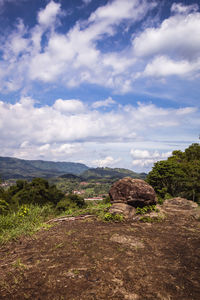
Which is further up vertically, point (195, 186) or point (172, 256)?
point (172, 256)

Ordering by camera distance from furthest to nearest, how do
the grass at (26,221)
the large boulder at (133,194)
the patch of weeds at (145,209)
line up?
the large boulder at (133,194)
the patch of weeds at (145,209)
the grass at (26,221)

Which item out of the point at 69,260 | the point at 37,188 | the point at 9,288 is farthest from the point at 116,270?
the point at 37,188

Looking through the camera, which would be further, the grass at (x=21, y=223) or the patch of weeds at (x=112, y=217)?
the patch of weeds at (x=112, y=217)

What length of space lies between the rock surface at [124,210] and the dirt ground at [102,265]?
1853mm

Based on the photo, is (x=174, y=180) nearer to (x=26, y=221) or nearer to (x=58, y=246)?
(x=26, y=221)

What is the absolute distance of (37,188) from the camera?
3416 centimetres

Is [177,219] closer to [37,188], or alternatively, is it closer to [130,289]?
[130,289]

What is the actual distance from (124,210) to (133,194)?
1313mm

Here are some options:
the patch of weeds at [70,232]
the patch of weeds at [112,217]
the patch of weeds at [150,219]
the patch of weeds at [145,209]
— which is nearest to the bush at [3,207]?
the patch of weeds at [70,232]

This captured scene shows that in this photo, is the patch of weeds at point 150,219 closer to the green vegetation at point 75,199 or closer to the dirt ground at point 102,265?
the green vegetation at point 75,199

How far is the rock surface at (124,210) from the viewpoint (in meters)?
8.84

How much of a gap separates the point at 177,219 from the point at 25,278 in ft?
25.5

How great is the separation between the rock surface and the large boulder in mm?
461

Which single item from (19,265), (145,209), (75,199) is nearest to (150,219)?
(145,209)
